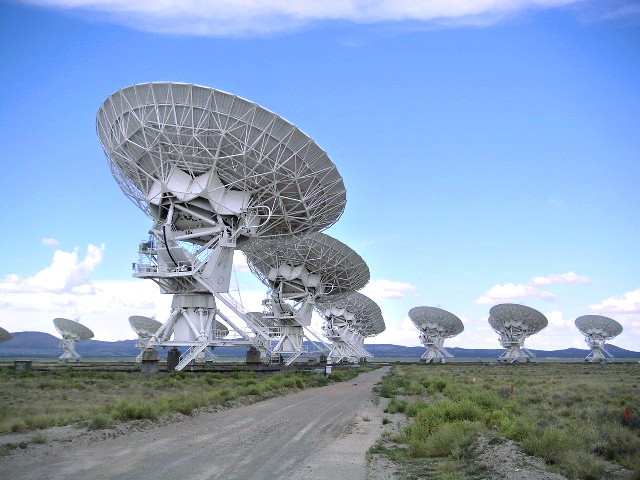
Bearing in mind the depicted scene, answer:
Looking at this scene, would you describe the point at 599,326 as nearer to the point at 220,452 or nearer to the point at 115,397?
the point at 115,397

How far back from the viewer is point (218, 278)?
3538 cm

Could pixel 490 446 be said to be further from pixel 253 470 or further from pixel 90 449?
pixel 90 449

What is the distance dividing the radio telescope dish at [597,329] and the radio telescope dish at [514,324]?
1220 centimetres

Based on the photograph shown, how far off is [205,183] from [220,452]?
2171cm

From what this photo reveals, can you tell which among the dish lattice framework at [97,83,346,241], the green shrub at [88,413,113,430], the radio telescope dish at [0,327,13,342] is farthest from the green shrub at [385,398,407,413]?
the radio telescope dish at [0,327,13,342]

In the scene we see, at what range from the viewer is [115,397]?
2364 cm

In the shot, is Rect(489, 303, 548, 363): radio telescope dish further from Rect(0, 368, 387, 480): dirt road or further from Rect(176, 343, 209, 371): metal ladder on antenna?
Rect(0, 368, 387, 480): dirt road

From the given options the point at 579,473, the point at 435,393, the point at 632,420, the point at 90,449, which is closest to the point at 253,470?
the point at 90,449

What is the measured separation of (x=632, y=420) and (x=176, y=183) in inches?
965

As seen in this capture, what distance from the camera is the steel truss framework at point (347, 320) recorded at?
81.2 m

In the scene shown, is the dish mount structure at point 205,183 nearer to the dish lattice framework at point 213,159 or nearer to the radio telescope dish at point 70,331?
the dish lattice framework at point 213,159

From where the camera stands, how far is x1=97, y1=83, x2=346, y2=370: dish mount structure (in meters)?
29.8

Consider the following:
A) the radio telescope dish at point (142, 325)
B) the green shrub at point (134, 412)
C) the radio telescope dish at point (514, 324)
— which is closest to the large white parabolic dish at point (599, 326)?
the radio telescope dish at point (514, 324)

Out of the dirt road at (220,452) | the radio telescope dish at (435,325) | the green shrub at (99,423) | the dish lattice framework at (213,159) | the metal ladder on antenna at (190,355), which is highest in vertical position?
the dish lattice framework at (213,159)
